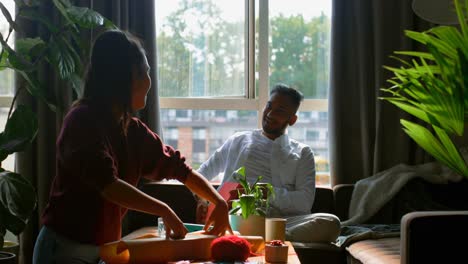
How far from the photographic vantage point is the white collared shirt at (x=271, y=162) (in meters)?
3.35

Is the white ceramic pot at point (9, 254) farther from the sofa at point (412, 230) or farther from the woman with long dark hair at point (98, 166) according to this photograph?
the woman with long dark hair at point (98, 166)

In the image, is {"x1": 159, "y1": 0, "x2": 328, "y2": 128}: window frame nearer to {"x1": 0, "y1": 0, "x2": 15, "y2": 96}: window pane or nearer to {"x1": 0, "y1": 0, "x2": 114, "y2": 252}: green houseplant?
{"x1": 0, "y1": 0, "x2": 114, "y2": 252}: green houseplant

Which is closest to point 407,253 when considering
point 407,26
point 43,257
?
point 43,257

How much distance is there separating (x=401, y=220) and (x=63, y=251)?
121cm

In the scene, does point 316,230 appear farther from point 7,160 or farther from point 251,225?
point 7,160

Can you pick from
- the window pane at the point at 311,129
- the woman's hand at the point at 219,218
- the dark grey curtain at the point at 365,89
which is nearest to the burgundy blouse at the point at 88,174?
the woman's hand at the point at 219,218

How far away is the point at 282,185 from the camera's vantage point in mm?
3396

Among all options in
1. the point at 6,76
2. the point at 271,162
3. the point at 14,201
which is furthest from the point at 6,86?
the point at 271,162

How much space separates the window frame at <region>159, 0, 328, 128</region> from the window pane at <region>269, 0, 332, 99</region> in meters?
0.06

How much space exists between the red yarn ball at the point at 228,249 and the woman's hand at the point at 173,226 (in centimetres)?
9

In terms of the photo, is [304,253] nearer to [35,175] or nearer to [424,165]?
[424,165]

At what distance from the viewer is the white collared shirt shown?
3348 millimetres

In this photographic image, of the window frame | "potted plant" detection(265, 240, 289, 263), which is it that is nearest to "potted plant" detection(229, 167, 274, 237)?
"potted plant" detection(265, 240, 289, 263)

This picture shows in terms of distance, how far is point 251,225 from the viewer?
2.17 metres
